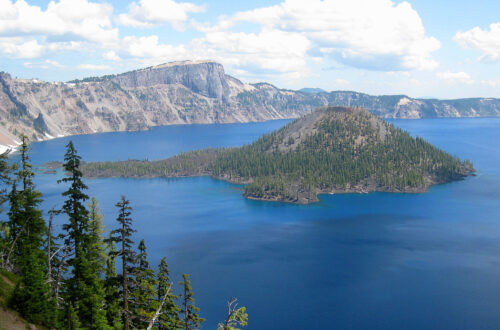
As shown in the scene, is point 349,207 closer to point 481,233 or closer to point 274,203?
point 274,203

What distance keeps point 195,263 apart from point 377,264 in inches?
1790

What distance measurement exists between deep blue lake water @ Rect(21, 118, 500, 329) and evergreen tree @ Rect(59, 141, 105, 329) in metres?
37.0

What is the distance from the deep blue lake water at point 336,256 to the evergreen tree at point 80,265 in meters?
37.0

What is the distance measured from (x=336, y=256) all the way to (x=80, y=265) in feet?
275

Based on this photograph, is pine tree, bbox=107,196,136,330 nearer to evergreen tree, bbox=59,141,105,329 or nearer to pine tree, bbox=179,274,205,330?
pine tree, bbox=179,274,205,330

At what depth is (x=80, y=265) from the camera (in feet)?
156

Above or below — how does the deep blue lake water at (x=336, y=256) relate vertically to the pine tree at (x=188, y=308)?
below

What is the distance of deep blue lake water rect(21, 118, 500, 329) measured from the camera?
85750 mm

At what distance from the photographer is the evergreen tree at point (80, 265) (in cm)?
4544

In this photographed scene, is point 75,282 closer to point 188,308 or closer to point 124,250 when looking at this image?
point 188,308

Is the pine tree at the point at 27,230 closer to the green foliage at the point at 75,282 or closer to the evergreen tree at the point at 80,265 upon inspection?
the green foliage at the point at 75,282

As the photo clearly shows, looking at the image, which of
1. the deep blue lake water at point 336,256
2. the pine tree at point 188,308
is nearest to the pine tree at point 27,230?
the pine tree at point 188,308

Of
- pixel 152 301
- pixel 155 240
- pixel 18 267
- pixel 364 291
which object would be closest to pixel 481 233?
pixel 364 291

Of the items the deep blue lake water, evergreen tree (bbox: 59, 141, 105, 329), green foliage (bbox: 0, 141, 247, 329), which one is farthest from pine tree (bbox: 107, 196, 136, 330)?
the deep blue lake water
